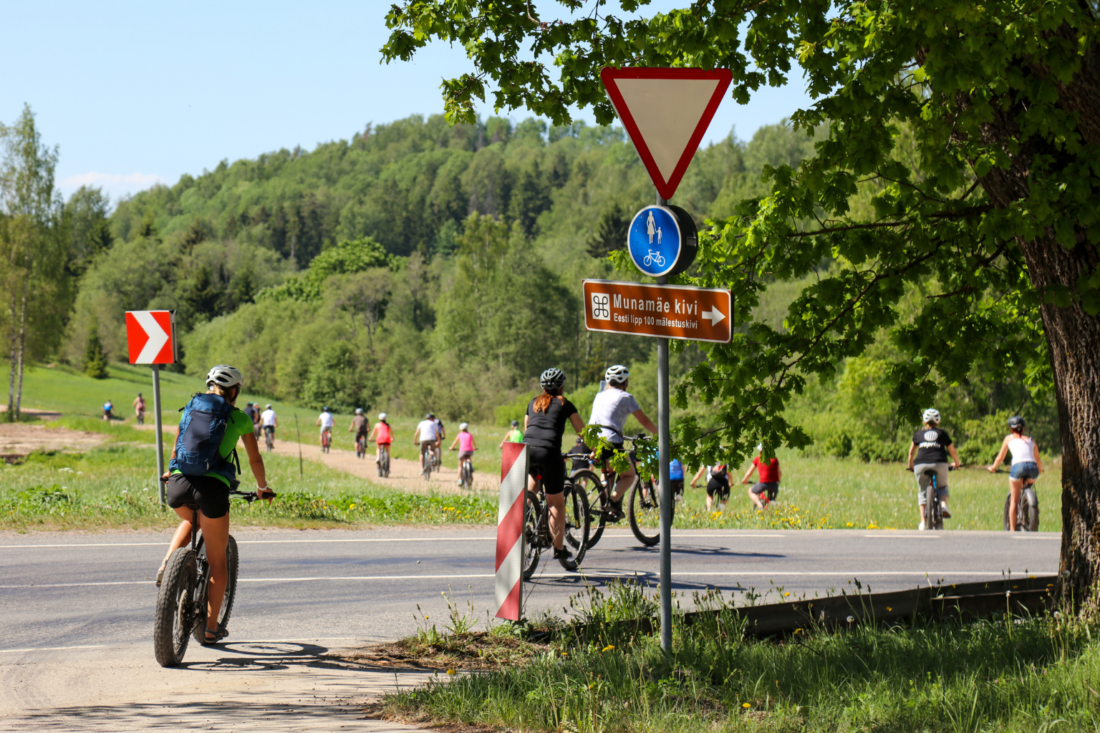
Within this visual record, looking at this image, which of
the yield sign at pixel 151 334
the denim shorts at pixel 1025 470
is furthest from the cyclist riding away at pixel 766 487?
the yield sign at pixel 151 334

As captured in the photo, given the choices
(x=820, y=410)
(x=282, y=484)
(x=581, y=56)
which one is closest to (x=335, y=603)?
(x=581, y=56)

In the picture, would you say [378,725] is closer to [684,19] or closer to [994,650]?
[994,650]

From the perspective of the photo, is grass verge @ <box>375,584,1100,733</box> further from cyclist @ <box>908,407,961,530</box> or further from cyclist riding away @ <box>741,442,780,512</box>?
cyclist riding away @ <box>741,442,780,512</box>

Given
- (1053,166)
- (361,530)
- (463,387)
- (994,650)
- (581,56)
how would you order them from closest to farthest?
(994,650), (1053,166), (581,56), (361,530), (463,387)

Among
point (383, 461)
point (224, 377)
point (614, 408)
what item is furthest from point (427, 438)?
point (224, 377)

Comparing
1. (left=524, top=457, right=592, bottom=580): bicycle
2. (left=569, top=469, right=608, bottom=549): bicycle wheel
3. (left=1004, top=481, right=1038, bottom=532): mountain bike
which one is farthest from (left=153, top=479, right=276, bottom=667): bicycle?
(left=1004, top=481, right=1038, bottom=532): mountain bike

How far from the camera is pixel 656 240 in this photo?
4977 millimetres

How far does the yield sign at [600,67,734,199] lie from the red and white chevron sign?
2.20 metres

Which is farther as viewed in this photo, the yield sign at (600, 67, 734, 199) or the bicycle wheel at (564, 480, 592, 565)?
the bicycle wheel at (564, 480, 592, 565)

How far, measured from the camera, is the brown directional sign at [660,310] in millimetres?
4785

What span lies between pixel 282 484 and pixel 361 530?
10004 mm

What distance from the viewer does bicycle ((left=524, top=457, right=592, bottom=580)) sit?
8.76m

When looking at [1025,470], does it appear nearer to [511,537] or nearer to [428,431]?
[511,537]

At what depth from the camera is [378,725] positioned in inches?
181
